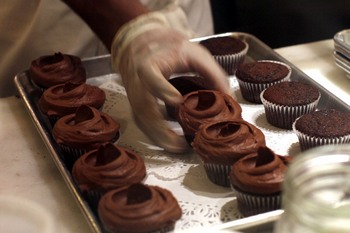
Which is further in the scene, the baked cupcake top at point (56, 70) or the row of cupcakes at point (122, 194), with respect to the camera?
the baked cupcake top at point (56, 70)

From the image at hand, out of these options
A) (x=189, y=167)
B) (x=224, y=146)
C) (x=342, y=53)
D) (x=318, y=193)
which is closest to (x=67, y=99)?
(x=189, y=167)

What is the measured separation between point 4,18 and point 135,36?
0.58 m

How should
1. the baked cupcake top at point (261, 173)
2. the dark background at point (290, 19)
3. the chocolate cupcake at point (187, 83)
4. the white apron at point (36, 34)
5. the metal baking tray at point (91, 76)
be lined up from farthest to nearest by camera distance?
the dark background at point (290, 19), the white apron at point (36, 34), the chocolate cupcake at point (187, 83), the baked cupcake top at point (261, 173), the metal baking tray at point (91, 76)

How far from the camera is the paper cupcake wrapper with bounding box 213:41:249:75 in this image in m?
2.16

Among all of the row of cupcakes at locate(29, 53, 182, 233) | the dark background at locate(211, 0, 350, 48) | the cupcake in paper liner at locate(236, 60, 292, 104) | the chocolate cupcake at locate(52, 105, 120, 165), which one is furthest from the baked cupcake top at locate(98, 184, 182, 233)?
the dark background at locate(211, 0, 350, 48)

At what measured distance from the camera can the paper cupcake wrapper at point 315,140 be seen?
162 cm

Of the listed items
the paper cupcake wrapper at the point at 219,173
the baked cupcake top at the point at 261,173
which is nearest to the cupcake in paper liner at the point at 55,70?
the paper cupcake wrapper at the point at 219,173

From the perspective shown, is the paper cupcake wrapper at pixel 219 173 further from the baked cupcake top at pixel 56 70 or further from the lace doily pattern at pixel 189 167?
the baked cupcake top at pixel 56 70

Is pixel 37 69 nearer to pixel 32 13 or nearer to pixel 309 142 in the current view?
pixel 32 13

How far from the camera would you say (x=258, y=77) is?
2.00 m

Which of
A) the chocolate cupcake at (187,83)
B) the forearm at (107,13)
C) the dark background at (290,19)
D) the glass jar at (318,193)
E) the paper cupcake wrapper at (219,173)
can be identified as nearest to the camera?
the glass jar at (318,193)

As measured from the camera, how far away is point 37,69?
2029 millimetres

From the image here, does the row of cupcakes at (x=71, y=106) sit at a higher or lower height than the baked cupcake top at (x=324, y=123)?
lower

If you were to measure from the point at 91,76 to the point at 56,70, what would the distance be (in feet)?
0.56
